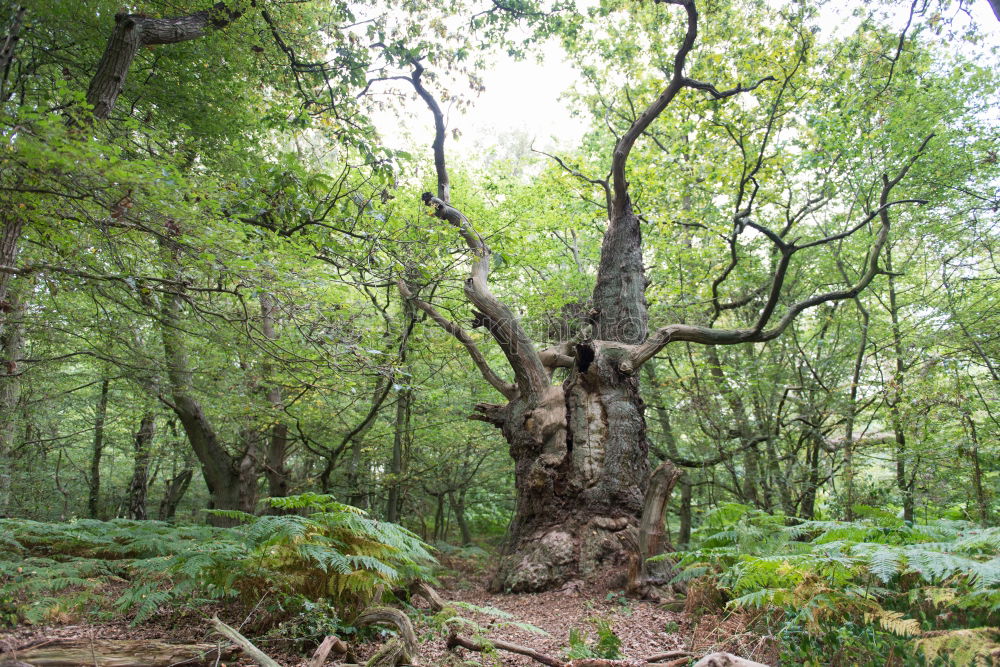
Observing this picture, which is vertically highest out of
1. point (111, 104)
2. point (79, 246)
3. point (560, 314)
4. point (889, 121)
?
point (889, 121)

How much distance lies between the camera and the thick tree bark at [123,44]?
4391 millimetres

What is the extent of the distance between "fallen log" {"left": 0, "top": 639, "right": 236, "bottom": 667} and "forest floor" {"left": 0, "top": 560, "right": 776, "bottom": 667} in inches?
2.0

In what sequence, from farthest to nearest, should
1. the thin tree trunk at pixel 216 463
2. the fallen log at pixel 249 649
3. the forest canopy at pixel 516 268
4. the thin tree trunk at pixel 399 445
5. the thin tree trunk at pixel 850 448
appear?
the thin tree trunk at pixel 399 445 < the thin tree trunk at pixel 216 463 < the thin tree trunk at pixel 850 448 < the forest canopy at pixel 516 268 < the fallen log at pixel 249 649

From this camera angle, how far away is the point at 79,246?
373 centimetres

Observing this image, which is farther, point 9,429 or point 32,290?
point 9,429

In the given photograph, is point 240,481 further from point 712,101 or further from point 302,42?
point 712,101

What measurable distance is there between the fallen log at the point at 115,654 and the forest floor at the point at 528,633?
0.17 ft

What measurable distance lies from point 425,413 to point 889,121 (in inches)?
318

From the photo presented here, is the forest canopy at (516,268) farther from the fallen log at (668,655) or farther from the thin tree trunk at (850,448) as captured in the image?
the fallen log at (668,655)

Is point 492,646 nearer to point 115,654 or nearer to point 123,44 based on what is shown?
point 115,654

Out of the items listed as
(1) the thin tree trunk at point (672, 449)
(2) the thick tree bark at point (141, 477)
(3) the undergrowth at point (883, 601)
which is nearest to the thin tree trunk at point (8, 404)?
(2) the thick tree bark at point (141, 477)

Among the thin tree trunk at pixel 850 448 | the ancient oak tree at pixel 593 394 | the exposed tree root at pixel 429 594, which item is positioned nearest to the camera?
the exposed tree root at pixel 429 594

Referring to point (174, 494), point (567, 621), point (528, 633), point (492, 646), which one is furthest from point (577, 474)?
point (174, 494)

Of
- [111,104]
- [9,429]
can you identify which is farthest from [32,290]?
[9,429]
